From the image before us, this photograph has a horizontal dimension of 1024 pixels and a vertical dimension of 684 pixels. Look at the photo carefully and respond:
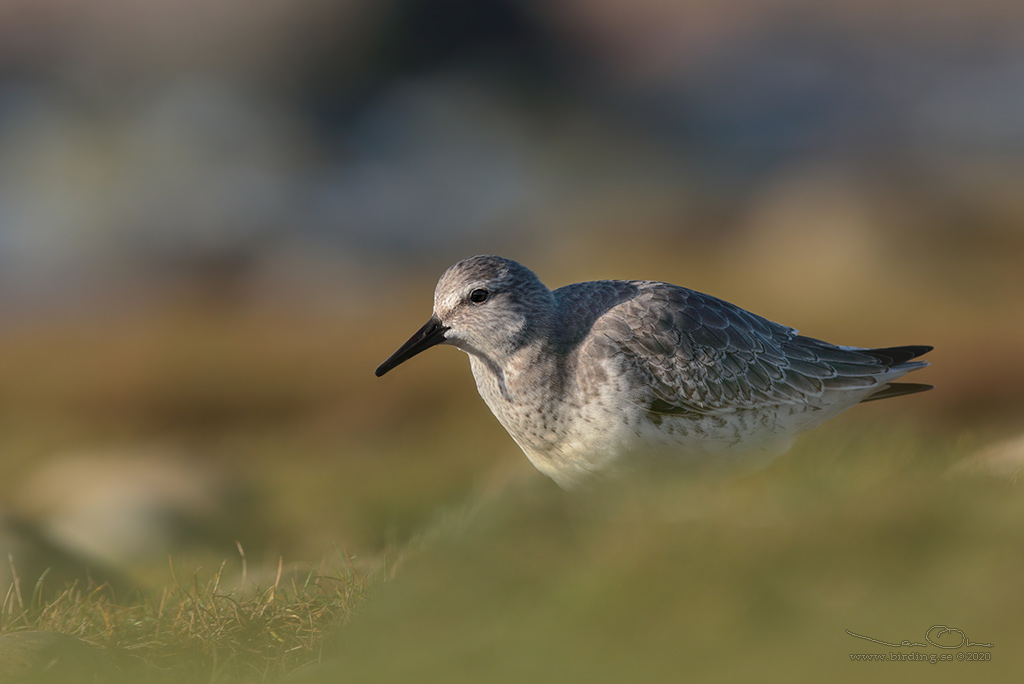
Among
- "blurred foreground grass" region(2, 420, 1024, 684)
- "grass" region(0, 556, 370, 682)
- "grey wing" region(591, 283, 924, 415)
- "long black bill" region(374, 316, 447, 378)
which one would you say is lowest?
"grass" region(0, 556, 370, 682)

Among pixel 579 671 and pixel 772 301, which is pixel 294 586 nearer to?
pixel 579 671

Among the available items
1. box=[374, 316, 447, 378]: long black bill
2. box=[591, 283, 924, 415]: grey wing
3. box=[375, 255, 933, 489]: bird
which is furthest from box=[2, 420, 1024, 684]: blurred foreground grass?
box=[374, 316, 447, 378]: long black bill

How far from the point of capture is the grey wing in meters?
4.12

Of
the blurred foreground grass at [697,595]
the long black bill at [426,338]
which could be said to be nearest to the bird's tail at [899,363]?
the blurred foreground grass at [697,595]

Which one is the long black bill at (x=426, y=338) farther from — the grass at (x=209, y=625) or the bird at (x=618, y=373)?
the grass at (x=209, y=625)

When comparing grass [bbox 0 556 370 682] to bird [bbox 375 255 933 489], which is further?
bird [bbox 375 255 933 489]

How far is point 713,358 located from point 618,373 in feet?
2.09

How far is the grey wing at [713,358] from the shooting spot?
412 cm

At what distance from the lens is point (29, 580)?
5.86 m

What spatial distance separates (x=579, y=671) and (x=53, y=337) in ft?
38.2
